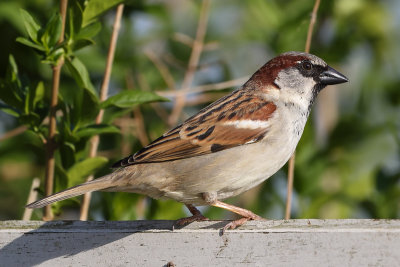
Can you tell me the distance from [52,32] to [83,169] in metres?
0.60

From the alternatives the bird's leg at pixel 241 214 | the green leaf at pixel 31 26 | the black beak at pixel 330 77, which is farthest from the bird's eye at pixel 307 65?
the green leaf at pixel 31 26

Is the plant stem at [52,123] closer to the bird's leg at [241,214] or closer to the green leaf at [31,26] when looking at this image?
the green leaf at [31,26]

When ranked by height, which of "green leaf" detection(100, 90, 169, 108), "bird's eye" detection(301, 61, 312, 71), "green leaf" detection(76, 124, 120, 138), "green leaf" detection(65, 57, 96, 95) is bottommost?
"green leaf" detection(76, 124, 120, 138)

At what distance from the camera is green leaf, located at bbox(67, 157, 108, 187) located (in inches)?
117

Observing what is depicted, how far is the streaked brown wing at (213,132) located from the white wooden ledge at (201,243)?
41 cm

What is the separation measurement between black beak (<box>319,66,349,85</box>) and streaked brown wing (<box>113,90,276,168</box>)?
0.30 metres

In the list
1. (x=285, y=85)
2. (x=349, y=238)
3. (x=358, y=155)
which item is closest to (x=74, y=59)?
(x=285, y=85)

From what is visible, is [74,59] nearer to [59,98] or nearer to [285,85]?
[59,98]

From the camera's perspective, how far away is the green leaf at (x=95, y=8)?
2.98 metres

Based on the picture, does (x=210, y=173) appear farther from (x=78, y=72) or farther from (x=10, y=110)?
(x=10, y=110)

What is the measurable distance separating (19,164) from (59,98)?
143 cm

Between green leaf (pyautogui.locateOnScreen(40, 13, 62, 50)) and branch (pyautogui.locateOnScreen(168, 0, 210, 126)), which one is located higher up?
branch (pyautogui.locateOnScreen(168, 0, 210, 126))

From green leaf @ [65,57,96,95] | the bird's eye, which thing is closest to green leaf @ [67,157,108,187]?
green leaf @ [65,57,96,95]

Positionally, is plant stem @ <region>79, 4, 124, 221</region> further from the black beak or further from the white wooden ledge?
the black beak
